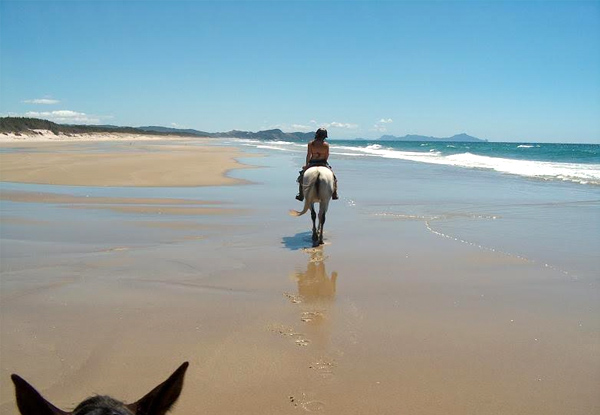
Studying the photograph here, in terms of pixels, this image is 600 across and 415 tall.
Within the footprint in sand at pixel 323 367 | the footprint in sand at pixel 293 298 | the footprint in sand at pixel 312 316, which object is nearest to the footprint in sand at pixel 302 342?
the footprint in sand at pixel 323 367

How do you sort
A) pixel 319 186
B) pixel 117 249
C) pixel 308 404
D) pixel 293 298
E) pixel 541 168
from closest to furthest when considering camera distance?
pixel 308 404 → pixel 293 298 → pixel 117 249 → pixel 319 186 → pixel 541 168

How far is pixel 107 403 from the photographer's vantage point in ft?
4.83

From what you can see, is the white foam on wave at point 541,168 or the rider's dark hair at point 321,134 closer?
the rider's dark hair at point 321,134

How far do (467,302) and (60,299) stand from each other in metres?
4.59

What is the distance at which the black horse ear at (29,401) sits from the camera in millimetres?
1266

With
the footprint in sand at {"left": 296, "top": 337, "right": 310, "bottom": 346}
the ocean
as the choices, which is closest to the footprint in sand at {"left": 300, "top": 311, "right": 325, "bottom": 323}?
the footprint in sand at {"left": 296, "top": 337, "right": 310, "bottom": 346}

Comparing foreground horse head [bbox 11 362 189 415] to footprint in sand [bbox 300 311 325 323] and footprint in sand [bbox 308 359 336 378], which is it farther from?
footprint in sand [bbox 300 311 325 323]

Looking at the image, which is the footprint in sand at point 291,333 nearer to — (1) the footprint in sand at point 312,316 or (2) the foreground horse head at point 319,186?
(1) the footprint in sand at point 312,316

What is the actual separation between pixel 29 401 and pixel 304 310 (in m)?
4.27

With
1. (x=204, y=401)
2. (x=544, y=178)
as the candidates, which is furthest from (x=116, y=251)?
(x=544, y=178)

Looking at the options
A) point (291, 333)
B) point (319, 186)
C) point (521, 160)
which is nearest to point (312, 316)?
point (291, 333)

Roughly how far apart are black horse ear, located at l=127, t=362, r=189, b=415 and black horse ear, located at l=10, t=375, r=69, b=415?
273 mm

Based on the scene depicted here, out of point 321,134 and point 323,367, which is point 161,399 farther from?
point 321,134

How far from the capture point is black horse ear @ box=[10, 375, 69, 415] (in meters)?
1.27
